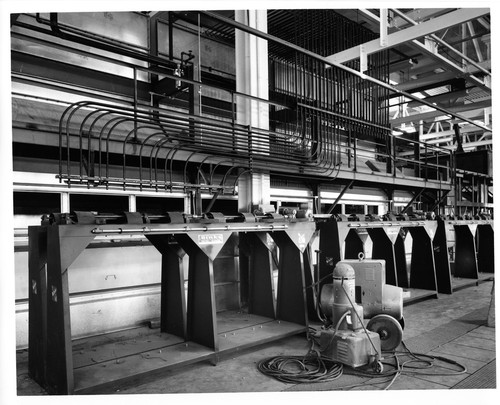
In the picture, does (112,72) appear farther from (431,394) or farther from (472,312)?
(472,312)

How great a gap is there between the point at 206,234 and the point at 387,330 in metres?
2.02

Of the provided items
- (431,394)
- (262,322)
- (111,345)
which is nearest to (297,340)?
(262,322)

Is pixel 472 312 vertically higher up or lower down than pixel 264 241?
lower down

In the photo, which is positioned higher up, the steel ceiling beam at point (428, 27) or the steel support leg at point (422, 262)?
the steel ceiling beam at point (428, 27)

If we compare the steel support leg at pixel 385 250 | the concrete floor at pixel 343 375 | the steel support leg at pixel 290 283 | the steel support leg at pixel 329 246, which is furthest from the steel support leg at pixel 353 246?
the steel support leg at pixel 290 283

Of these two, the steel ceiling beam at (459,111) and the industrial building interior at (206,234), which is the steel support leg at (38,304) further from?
the steel ceiling beam at (459,111)

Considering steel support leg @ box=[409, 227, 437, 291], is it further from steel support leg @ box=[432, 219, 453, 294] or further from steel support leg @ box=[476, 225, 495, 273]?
steel support leg @ box=[476, 225, 495, 273]

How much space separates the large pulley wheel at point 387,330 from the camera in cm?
386

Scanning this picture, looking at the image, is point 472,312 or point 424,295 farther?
point 424,295

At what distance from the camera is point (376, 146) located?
905 centimetres

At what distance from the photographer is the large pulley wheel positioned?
12.6 feet

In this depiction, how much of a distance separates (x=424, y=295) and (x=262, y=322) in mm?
3014

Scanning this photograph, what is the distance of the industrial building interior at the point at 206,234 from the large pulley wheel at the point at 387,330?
0.01 m

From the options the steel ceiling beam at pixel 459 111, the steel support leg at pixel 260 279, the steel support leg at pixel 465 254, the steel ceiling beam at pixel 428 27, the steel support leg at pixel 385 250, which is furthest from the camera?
the steel ceiling beam at pixel 459 111
